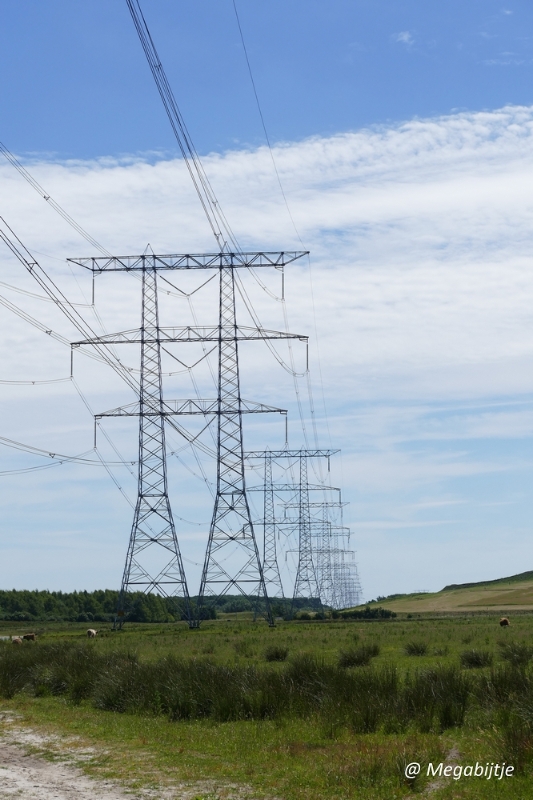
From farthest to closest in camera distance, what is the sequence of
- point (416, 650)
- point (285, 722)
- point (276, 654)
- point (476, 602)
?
point (476, 602)
point (416, 650)
point (276, 654)
point (285, 722)

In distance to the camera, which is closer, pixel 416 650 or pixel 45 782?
pixel 45 782

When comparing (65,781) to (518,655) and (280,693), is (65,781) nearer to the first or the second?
(280,693)

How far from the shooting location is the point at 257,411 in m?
59.0

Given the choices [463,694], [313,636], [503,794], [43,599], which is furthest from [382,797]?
[43,599]

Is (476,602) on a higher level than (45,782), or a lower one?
higher

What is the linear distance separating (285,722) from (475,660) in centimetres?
1057

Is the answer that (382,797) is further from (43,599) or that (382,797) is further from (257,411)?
(43,599)

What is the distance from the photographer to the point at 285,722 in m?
18.9

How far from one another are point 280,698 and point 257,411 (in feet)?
128

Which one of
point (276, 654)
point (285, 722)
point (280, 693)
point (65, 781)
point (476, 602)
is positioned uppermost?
point (476, 602)

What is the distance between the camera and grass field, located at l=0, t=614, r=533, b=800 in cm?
1381

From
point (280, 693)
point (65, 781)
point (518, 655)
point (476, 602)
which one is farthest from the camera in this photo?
point (476, 602)

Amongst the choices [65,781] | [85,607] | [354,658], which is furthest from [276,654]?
[85,607]

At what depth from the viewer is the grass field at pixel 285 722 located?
45.3 feet
